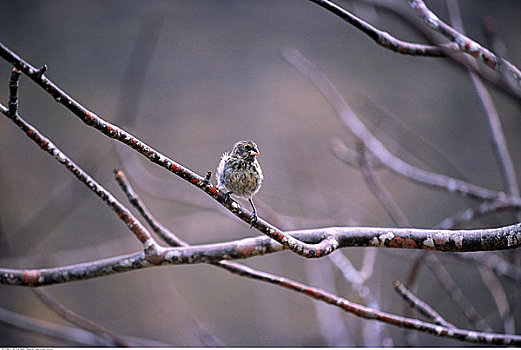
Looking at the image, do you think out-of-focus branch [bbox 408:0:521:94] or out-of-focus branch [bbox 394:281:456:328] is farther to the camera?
out-of-focus branch [bbox 394:281:456:328]

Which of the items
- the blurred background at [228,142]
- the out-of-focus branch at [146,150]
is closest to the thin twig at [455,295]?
the out-of-focus branch at [146,150]

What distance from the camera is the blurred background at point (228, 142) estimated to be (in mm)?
2359

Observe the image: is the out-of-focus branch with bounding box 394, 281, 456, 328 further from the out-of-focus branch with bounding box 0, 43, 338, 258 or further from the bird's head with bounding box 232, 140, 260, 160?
the bird's head with bounding box 232, 140, 260, 160

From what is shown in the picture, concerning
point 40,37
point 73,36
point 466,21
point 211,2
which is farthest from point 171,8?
point 466,21

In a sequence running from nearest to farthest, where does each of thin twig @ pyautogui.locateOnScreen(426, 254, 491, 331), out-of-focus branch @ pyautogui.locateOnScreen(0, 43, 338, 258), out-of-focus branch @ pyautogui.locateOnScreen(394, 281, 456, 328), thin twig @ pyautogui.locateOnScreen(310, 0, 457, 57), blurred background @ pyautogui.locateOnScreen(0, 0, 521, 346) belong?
out-of-focus branch @ pyautogui.locateOnScreen(0, 43, 338, 258)
thin twig @ pyautogui.locateOnScreen(310, 0, 457, 57)
out-of-focus branch @ pyautogui.locateOnScreen(394, 281, 456, 328)
thin twig @ pyautogui.locateOnScreen(426, 254, 491, 331)
blurred background @ pyautogui.locateOnScreen(0, 0, 521, 346)

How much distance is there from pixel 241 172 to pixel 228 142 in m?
1.32

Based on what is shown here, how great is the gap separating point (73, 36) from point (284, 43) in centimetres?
115

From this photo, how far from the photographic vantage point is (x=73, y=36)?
7.35 ft

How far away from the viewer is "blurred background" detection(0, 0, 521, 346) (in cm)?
236

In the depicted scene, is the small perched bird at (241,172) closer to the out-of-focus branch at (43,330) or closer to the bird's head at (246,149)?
the bird's head at (246,149)

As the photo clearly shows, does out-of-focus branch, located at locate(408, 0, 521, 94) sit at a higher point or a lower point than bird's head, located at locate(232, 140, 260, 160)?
higher

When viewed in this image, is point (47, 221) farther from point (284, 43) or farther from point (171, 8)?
point (284, 43)

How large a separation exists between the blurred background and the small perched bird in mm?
1264

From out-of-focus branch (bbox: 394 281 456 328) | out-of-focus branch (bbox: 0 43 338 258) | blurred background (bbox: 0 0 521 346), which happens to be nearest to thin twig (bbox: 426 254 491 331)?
out-of-focus branch (bbox: 394 281 456 328)
